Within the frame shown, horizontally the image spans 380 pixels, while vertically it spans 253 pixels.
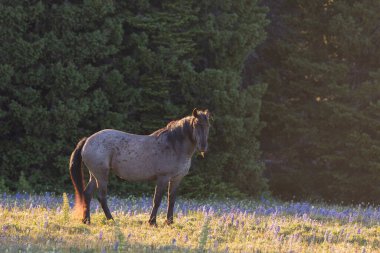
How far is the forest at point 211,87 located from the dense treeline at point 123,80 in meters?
0.04

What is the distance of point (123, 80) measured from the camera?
20922mm

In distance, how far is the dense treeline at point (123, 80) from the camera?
62.4ft

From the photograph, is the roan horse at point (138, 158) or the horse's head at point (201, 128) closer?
the horse's head at point (201, 128)

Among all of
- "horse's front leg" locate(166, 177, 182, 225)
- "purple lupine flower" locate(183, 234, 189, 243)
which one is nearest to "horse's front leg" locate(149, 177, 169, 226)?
"horse's front leg" locate(166, 177, 182, 225)

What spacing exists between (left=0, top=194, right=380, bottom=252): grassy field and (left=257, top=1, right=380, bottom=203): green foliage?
9.70m

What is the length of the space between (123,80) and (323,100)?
7370 millimetres

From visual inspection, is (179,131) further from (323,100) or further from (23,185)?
(323,100)

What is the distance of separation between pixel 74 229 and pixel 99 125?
951 centimetres

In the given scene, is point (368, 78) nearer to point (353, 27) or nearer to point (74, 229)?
point (353, 27)

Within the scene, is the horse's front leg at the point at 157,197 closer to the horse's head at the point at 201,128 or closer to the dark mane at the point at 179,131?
the dark mane at the point at 179,131

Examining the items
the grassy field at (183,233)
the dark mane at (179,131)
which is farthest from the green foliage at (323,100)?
the dark mane at (179,131)

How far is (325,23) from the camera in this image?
24.9 m

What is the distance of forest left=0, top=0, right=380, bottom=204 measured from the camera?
1912 centimetres

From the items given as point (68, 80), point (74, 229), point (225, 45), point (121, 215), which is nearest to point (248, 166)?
point (225, 45)
